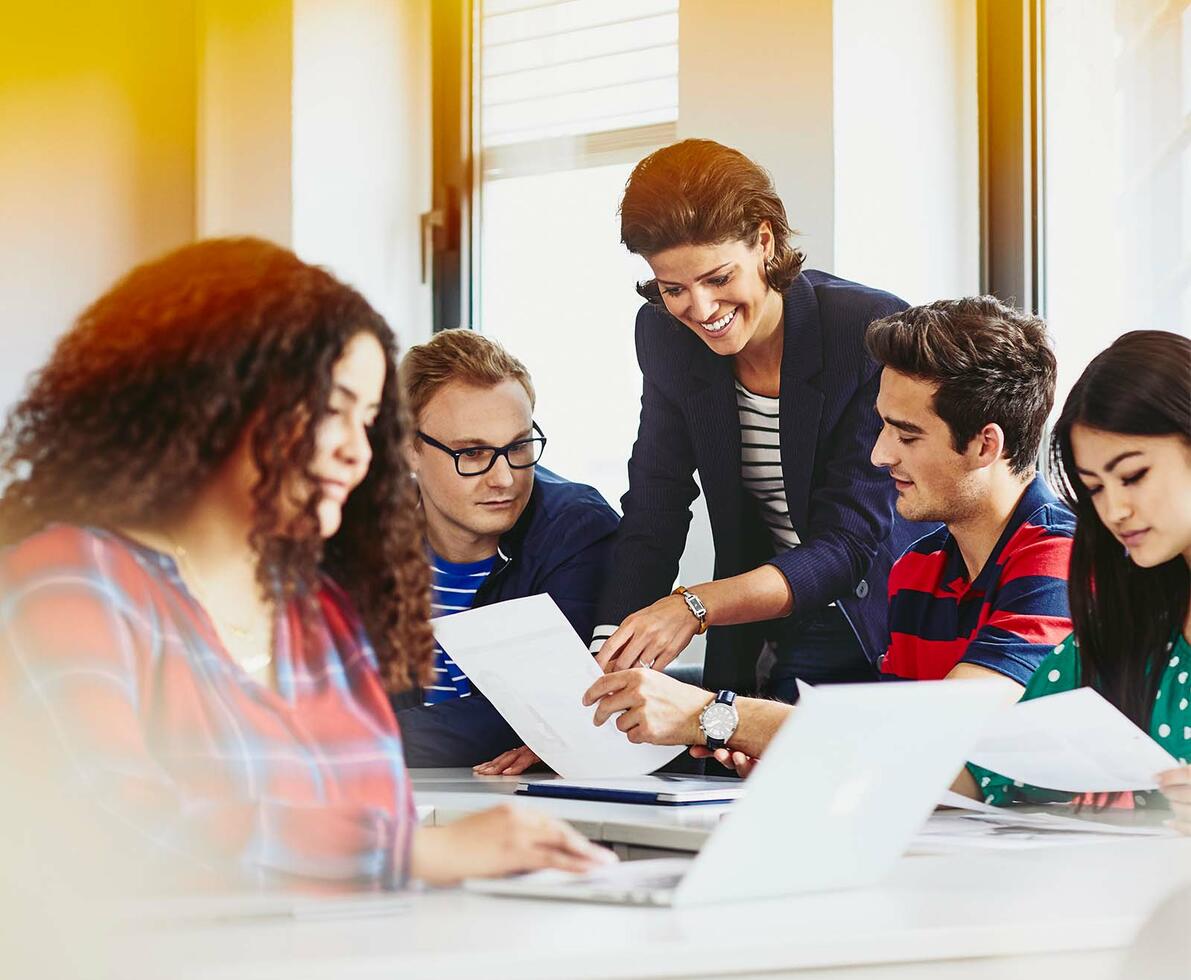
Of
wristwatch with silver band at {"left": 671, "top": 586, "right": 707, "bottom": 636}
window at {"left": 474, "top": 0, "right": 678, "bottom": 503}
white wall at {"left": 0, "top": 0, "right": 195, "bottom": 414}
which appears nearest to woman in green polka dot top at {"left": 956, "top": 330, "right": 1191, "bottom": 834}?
wristwatch with silver band at {"left": 671, "top": 586, "right": 707, "bottom": 636}

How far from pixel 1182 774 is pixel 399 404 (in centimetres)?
73

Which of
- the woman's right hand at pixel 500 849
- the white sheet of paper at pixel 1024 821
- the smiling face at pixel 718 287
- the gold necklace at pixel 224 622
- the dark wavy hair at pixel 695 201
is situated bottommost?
the white sheet of paper at pixel 1024 821

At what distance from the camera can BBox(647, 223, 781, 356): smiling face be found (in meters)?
1.91

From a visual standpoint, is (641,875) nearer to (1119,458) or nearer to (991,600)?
(1119,458)

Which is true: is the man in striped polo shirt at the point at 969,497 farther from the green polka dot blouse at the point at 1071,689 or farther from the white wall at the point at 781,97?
the white wall at the point at 781,97

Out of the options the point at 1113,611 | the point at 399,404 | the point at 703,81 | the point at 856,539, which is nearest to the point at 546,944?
the point at 399,404

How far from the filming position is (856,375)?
2.01 metres

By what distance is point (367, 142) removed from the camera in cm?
209

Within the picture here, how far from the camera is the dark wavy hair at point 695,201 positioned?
6.19 ft

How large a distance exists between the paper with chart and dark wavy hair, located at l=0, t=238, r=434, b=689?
0.56 m

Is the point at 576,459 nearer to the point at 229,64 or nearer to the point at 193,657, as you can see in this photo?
the point at 229,64

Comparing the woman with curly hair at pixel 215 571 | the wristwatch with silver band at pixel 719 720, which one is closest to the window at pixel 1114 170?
the wristwatch with silver band at pixel 719 720

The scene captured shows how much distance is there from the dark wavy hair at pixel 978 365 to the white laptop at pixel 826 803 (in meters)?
0.86

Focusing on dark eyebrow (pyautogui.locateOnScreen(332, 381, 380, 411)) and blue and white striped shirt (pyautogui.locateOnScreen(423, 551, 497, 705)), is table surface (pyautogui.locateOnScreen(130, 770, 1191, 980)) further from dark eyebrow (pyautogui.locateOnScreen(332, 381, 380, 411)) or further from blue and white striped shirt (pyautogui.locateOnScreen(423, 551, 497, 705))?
blue and white striped shirt (pyautogui.locateOnScreen(423, 551, 497, 705))
